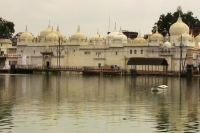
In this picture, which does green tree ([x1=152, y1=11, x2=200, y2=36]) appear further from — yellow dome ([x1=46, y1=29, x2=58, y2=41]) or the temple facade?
yellow dome ([x1=46, y1=29, x2=58, y2=41])

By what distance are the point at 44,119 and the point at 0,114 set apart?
211 cm

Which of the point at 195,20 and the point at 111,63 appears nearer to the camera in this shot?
the point at 111,63

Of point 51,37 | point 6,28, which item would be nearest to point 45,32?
point 51,37

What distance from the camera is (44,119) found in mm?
20781

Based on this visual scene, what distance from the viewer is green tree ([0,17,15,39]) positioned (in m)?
102

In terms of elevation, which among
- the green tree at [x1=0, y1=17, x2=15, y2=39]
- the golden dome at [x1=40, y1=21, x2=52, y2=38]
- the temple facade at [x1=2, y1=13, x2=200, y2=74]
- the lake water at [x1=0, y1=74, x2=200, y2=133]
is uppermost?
the green tree at [x1=0, y1=17, x2=15, y2=39]

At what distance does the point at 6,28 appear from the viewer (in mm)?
102062

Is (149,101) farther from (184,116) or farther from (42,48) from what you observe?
(42,48)

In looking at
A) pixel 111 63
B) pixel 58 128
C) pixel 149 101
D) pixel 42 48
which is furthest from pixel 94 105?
pixel 42 48

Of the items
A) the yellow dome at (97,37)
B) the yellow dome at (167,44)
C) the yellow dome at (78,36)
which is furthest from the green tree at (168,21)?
the yellow dome at (167,44)

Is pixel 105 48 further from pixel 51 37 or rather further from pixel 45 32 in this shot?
pixel 45 32

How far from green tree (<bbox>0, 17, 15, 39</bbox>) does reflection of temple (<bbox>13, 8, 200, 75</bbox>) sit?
64.5 feet

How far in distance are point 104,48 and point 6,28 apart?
3385cm

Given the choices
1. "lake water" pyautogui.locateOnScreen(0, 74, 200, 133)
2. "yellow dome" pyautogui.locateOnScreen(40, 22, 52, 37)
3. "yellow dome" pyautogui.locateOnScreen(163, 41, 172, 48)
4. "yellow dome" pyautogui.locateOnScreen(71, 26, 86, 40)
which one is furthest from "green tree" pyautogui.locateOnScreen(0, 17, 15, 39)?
"lake water" pyautogui.locateOnScreen(0, 74, 200, 133)
